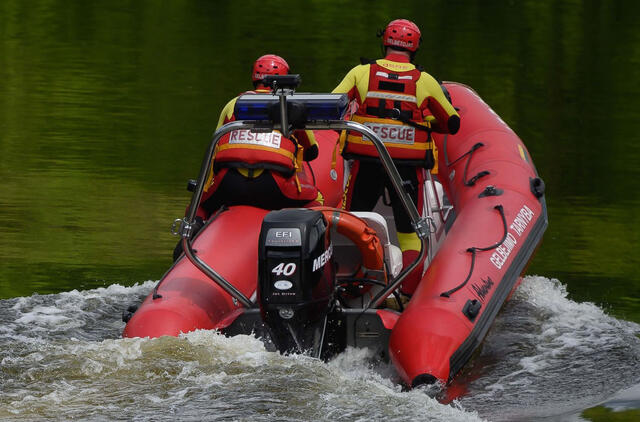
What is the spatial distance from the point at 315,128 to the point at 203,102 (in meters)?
7.46

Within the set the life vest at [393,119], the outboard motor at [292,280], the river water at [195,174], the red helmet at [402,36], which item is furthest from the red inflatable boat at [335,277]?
the red helmet at [402,36]

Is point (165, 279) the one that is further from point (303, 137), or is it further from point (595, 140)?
point (595, 140)

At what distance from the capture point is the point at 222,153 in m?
5.83

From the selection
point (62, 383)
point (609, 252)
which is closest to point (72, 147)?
point (609, 252)

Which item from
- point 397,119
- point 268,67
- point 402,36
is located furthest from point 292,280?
point 402,36

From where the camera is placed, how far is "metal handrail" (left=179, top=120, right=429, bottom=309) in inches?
193

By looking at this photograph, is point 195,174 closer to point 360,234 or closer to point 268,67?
point 268,67

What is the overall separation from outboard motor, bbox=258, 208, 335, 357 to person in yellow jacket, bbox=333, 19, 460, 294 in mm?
1260

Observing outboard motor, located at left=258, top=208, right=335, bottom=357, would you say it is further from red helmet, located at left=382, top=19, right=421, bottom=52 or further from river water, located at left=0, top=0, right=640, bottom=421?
red helmet, located at left=382, top=19, right=421, bottom=52

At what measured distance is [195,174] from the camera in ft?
30.8

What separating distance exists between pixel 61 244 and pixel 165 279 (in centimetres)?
243

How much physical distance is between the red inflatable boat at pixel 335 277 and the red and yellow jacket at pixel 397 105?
0.36m

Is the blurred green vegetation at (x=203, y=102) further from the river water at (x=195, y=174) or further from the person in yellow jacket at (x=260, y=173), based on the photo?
the person in yellow jacket at (x=260, y=173)

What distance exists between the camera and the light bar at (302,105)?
15.9 ft
